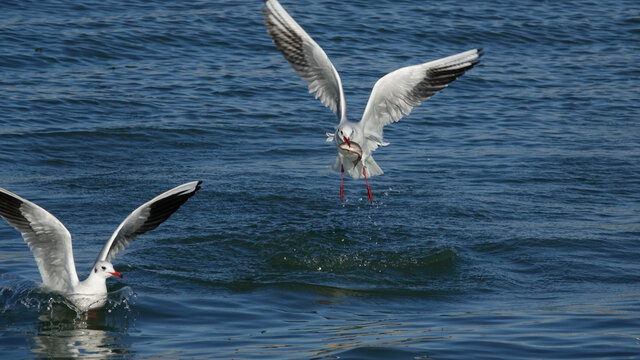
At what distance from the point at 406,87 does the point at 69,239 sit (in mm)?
4011

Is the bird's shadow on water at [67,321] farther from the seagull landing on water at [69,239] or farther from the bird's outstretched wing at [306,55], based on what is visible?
the bird's outstretched wing at [306,55]

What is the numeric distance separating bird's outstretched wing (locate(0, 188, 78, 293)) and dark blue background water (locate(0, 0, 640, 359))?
0.91 ft

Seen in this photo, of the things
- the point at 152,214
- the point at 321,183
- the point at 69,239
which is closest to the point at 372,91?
the point at 321,183

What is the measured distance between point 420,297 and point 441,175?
4.20 m

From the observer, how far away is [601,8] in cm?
2330

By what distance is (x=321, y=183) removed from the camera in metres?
11.8

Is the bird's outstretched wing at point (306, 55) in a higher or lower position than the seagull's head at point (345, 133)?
higher

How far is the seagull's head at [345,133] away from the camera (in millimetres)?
9617

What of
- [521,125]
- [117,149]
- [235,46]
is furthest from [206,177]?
[235,46]

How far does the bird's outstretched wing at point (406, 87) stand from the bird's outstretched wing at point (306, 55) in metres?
0.36

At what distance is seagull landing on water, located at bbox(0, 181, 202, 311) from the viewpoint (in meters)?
7.40

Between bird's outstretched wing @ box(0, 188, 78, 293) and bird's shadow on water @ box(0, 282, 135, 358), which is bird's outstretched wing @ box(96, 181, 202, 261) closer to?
bird's outstretched wing @ box(0, 188, 78, 293)

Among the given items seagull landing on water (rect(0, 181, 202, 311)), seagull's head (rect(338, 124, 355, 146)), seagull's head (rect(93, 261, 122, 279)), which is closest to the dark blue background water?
seagull landing on water (rect(0, 181, 202, 311))

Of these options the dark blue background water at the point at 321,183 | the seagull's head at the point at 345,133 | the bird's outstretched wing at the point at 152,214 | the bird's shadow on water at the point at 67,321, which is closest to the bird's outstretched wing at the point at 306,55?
the seagull's head at the point at 345,133
